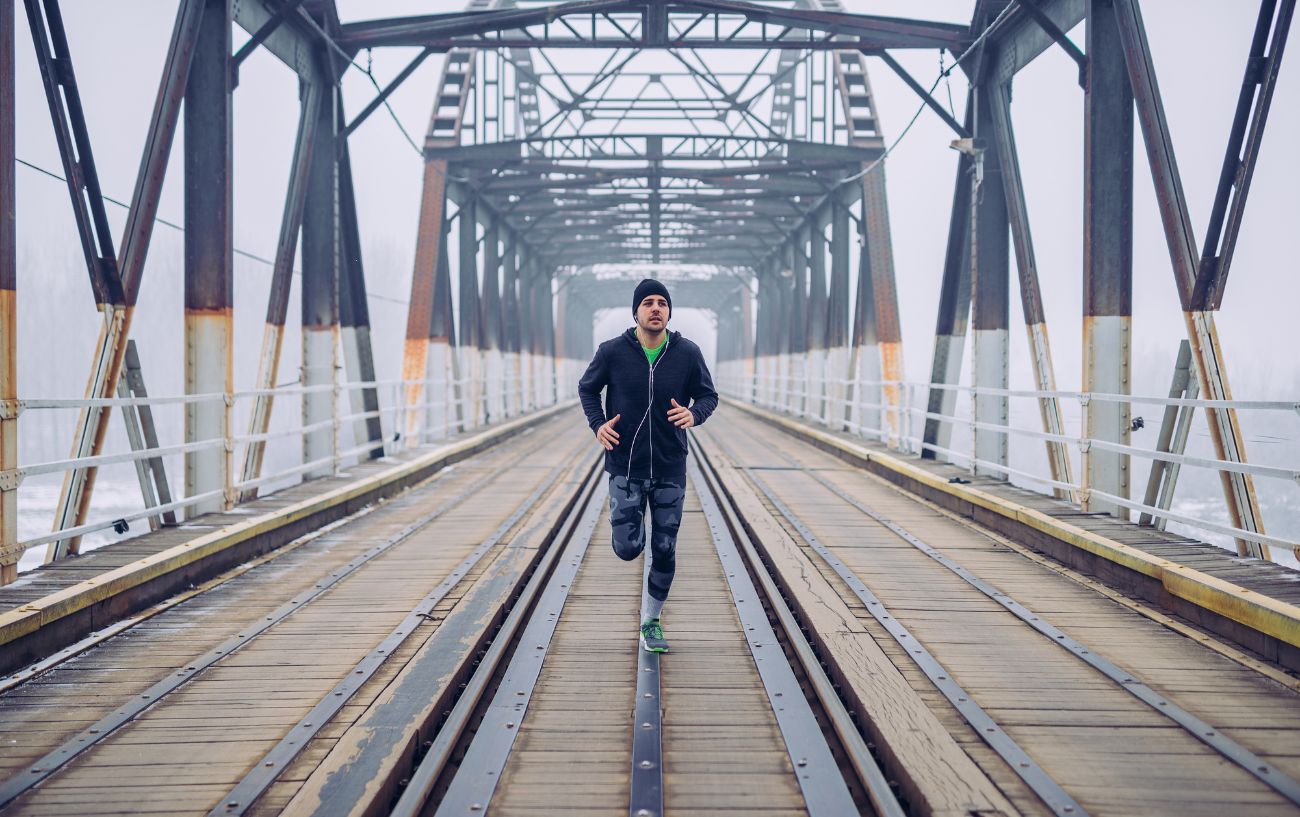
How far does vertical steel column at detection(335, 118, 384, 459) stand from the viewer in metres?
13.1

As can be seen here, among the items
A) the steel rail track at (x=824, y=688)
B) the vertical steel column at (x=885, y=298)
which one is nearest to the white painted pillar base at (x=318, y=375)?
the steel rail track at (x=824, y=688)

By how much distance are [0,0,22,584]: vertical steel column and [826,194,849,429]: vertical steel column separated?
623 inches

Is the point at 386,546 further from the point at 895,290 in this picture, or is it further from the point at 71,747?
the point at 895,290

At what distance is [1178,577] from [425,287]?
48.9 feet

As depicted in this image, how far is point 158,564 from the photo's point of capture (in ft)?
19.9

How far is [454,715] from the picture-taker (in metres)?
4.03

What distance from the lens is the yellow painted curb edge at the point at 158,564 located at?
4.76 m

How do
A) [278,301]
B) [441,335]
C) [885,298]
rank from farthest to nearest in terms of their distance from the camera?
[441,335], [885,298], [278,301]

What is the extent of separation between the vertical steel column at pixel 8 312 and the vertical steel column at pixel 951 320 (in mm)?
9886

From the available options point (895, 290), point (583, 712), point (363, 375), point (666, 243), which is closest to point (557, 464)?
point (363, 375)

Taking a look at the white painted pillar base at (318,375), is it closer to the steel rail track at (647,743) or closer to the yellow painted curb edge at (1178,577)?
the yellow painted curb edge at (1178,577)

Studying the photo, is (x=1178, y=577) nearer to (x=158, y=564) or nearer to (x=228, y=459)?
(x=158, y=564)

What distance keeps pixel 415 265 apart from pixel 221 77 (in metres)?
9.85

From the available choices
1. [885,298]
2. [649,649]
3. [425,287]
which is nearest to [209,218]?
[649,649]
